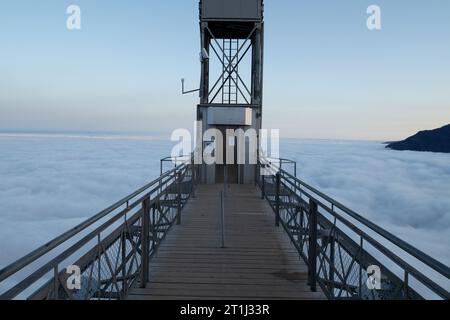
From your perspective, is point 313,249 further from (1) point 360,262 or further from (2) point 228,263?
(2) point 228,263

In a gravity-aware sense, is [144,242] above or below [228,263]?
above

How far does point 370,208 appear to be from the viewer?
3329 inches

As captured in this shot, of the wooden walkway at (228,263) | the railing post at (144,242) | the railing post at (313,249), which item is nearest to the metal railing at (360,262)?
the railing post at (313,249)

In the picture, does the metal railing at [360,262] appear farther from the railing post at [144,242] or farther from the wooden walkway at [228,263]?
the railing post at [144,242]

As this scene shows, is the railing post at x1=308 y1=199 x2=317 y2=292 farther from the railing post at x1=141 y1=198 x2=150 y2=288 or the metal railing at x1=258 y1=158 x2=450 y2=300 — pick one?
the railing post at x1=141 y1=198 x2=150 y2=288

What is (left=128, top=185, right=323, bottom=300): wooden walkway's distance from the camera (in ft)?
15.6

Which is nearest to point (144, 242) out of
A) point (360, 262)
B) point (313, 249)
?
point (313, 249)

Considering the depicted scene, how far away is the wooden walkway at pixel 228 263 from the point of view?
15.6 ft

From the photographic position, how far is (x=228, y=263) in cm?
591

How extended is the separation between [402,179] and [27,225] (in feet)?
403

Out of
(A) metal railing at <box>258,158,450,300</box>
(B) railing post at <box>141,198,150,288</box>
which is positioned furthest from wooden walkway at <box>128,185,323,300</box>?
(A) metal railing at <box>258,158,450,300</box>

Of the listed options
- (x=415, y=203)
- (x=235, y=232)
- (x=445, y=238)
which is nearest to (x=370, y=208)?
(x=415, y=203)
